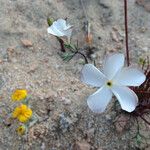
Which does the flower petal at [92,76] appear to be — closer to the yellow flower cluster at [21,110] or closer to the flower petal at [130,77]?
the flower petal at [130,77]

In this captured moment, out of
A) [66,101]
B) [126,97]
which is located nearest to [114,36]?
[66,101]

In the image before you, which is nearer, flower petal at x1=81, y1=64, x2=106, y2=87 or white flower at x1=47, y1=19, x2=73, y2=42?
flower petal at x1=81, y1=64, x2=106, y2=87

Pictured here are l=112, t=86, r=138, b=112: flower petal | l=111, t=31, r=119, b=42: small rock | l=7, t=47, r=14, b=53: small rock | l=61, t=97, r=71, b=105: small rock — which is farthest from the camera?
l=111, t=31, r=119, b=42: small rock

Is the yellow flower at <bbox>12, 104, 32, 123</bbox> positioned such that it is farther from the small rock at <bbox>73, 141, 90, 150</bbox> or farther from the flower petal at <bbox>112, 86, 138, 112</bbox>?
the flower petal at <bbox>112, 86, 138, 112</bbox>

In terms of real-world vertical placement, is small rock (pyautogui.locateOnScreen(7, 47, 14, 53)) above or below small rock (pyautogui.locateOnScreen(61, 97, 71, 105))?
above

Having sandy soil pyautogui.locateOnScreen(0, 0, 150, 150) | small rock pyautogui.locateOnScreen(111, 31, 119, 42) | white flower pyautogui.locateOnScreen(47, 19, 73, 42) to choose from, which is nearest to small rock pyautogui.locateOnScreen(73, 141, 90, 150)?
sandy soil pyautogui.locateOnScreen(0, 0, 150, 150)

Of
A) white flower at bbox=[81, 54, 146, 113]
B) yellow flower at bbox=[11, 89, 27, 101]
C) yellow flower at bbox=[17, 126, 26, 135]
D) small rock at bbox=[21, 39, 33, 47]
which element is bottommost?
yellow flower at bbox=[17, 126, 26, 135]

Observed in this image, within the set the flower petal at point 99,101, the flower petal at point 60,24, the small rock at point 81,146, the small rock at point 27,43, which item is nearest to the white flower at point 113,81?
the flower petal at point 99,101
